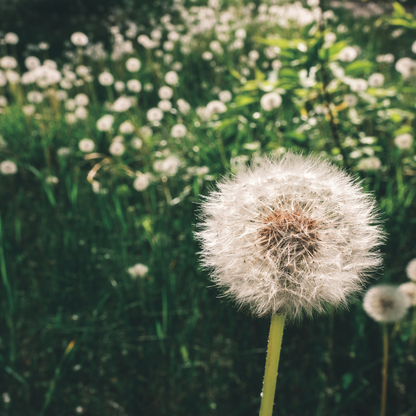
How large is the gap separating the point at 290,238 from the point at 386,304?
75 centimetres

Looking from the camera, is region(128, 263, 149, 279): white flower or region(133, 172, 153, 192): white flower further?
region(133, 172, 153, 192): white flower

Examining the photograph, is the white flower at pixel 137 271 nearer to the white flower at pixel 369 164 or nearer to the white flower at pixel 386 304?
the white flower at pixel 386 304

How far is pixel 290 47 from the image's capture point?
1.99 meters

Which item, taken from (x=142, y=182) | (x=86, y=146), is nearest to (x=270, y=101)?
(x=142, y=182)

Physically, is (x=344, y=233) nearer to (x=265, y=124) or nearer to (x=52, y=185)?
(x=265, y=124)

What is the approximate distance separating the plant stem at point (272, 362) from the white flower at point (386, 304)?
2.61 ft

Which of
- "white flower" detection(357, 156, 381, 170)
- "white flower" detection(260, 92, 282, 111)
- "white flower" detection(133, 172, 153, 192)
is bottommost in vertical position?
"white flower" detection(133, 172, 153, 192)

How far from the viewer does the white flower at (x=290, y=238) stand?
0.88m

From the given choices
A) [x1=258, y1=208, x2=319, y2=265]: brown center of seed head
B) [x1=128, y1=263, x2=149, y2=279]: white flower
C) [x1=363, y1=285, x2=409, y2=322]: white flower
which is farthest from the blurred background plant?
[x1=258, y1=208, x2=319, y2=265]: brown center of seed head

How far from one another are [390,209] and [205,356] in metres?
1.31

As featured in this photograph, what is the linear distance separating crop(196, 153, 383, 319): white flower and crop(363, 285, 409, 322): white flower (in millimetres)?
574

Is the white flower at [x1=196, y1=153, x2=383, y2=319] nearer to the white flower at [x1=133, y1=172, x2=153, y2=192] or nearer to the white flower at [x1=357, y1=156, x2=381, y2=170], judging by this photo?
the white flower at [x1=357, y1=156, x2=381, y2=170]

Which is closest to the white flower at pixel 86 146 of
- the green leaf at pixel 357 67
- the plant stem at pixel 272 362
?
the green leaf at pixel 357 67

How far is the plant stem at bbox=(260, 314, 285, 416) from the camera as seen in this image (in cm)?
77
